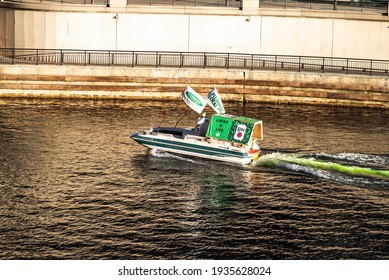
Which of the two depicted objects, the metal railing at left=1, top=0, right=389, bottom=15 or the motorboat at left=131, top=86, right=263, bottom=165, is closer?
the motorboat at left=131, top=86, right=263, bottom=165

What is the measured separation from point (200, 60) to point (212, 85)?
4133 millimetres

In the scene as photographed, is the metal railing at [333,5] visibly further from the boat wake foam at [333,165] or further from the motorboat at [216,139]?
the motorboat at [216,139]

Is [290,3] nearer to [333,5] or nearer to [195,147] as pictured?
[333,5]

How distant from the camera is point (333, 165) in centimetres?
5150

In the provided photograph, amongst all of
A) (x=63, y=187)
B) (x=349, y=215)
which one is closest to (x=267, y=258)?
(x=349, y=215)

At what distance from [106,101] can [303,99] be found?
17857mm

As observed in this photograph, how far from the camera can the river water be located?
37.8 meters

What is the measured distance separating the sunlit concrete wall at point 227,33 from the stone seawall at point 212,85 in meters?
5.03

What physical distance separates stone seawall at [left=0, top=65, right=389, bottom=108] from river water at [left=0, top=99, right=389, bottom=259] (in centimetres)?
816

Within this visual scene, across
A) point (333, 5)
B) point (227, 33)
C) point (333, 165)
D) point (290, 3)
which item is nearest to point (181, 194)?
point (333, 165)

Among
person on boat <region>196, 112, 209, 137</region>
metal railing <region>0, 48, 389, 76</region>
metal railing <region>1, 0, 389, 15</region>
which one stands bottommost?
person on boat <region>196, 112, 209, 137</region>

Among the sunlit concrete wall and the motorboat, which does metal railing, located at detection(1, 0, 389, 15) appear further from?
the motorboat

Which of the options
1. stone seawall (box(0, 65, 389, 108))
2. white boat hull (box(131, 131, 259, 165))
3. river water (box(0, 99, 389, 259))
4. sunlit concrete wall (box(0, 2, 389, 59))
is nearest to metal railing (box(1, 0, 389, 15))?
sunlit concrete wall (box(0, 2, 389, 59))

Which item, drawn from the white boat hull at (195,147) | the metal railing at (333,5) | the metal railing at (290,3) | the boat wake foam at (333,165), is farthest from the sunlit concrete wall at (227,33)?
the boat wake foam at (333,165)
